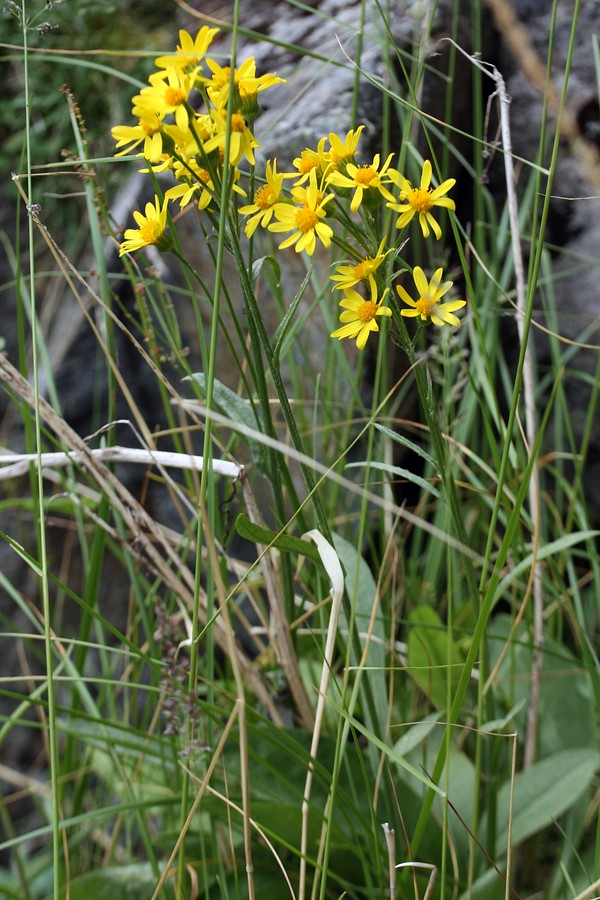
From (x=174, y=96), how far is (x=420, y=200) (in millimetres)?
161

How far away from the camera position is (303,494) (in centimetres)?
112

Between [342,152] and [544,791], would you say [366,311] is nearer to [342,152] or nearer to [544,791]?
[342,152]

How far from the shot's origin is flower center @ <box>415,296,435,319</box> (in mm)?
491

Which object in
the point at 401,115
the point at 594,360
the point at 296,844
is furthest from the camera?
the point at 594,360

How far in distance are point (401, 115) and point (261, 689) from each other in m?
0.67

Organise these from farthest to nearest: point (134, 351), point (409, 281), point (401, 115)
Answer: point (134, 351) → point (409, 281) → point (401, 115)

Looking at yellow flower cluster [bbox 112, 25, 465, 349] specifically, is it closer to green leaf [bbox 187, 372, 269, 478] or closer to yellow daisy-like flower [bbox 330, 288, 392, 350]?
yellow daisy-like flower [bbox 330, 288, 392, 350]

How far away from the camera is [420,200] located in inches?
19.2

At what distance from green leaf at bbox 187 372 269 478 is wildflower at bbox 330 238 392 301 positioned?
0.49 ft

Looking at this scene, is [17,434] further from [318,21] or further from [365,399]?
[318,21]

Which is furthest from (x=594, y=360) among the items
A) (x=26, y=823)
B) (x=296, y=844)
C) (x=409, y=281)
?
(x=26, y=823)

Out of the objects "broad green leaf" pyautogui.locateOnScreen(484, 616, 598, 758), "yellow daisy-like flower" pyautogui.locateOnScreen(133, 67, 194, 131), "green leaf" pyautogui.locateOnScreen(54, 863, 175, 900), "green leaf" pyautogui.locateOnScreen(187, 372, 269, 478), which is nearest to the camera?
"yellow daisy-like flower" pyautogui.locateOnScreen(133, 67, 194, 131)

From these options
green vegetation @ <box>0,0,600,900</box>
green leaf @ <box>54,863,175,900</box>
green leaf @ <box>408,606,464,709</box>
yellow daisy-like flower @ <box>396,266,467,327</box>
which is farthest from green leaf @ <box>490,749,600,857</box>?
yellow daisy-like flower @ <box>396,266,467,327</box>

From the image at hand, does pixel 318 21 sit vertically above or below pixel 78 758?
above
